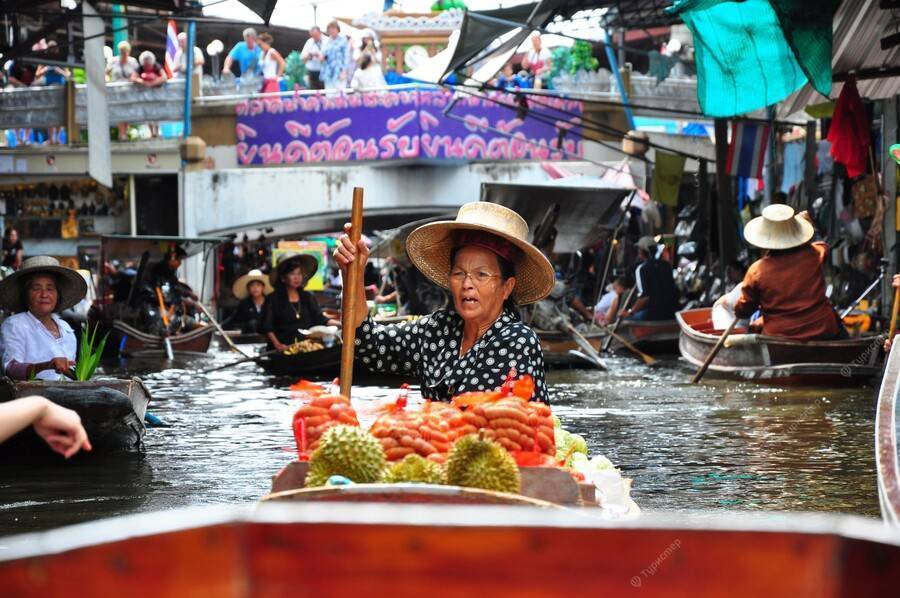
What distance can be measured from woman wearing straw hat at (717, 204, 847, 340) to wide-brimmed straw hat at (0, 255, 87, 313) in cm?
546

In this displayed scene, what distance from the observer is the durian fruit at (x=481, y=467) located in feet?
10.0

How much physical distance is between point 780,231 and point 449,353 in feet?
24.5

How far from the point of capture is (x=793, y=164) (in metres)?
16.6

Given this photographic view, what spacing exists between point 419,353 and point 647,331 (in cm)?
1308

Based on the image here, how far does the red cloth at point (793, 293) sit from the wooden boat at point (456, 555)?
32.4ft

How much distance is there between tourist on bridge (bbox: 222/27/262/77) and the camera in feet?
85.9

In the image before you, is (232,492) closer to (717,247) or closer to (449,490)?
(449,490)

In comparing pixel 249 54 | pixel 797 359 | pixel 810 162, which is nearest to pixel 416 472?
pixel 797 359

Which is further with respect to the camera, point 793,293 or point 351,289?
point 793,293

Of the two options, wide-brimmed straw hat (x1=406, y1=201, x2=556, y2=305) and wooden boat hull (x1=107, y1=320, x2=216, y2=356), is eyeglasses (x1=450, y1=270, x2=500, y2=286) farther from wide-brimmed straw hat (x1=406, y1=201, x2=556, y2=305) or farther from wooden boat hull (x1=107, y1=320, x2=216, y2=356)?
wooden boat hull (x1=107, y1=320, x2=216, y2=356)

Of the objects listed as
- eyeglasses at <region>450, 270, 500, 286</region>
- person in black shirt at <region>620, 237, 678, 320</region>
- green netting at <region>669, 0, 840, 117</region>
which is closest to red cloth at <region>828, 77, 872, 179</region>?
green netting at <region>669, 0, 840, 117</region>

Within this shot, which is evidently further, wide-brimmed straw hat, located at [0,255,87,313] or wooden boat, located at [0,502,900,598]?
wide-brimmed straw hat, located at [0,255,87,313]

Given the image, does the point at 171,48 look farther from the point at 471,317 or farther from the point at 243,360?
the point at 471,317

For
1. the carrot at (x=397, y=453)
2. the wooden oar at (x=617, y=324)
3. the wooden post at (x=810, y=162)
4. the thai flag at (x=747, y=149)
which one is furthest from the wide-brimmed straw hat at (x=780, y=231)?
the carrot at (x=397, y=453)
